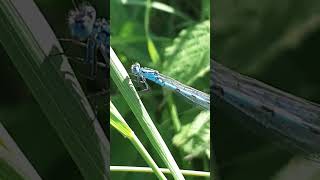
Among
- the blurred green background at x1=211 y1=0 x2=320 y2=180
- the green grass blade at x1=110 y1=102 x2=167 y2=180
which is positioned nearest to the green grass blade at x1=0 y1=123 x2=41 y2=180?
the green grass blade at x1=110 y1=102 x2=167 y2=180

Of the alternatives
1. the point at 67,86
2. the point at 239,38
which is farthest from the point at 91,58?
the point at 239,38

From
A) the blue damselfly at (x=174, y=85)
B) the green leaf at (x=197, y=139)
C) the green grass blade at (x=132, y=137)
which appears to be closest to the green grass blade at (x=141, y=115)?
the green grass blade at (x=132, y=137)

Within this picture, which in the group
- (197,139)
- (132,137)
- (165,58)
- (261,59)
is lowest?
(197,139)

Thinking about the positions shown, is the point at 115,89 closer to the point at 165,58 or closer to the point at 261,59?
the point at 165,58

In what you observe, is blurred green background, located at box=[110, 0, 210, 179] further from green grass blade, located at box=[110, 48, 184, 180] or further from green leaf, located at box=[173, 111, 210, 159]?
green grass blade, located at box=[110, 48, 184, 180]

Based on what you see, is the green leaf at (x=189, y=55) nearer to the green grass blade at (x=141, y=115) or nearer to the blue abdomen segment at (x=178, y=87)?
the blue abdomen segment at (x=178, y=87)

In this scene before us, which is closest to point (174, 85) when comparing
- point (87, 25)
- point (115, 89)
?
point (115, 89)
